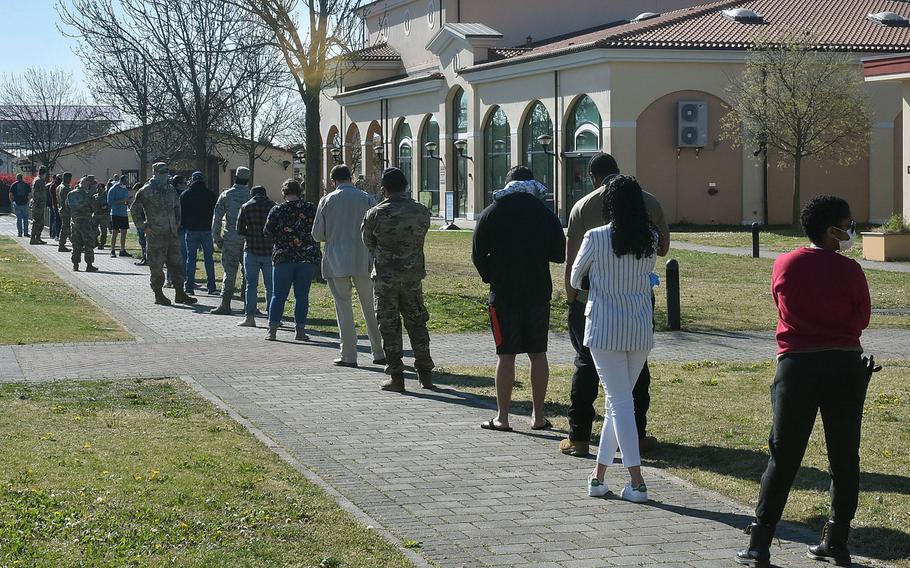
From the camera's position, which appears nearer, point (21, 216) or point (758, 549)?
point (758, 549)

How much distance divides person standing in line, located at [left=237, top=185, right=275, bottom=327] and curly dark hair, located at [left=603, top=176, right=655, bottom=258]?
8637 mm

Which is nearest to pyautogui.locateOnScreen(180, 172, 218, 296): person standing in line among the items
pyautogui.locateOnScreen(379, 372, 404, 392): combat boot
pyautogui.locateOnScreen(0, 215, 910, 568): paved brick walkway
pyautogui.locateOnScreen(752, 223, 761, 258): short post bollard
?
pyautogui.locateOnScreen(0, 215, 910, 568): paved brick walkway

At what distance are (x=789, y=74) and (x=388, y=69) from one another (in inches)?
1124

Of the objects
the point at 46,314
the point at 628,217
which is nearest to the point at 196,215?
the point at 46,314

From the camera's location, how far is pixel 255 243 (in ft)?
50.6

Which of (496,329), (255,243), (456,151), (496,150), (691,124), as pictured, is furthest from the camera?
(456,151)

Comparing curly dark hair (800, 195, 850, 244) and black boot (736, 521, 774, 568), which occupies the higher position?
curly dark hair (800, 195, 850, 244)

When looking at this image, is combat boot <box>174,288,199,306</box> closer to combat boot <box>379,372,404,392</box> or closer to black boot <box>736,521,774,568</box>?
combat boot <box>379,372,404,392</box>

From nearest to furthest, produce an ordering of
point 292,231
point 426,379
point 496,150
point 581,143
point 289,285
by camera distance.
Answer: point 426,379
point 292,231
point 289,285
point 581,143
point 496,150

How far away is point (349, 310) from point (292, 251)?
6.72 feet

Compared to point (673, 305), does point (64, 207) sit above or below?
above

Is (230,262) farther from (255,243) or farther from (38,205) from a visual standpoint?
(38,205)

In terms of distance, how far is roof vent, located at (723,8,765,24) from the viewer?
46844 mm

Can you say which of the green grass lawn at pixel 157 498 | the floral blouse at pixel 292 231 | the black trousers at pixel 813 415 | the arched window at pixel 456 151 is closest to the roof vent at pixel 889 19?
the arched window at pixel 456 151
